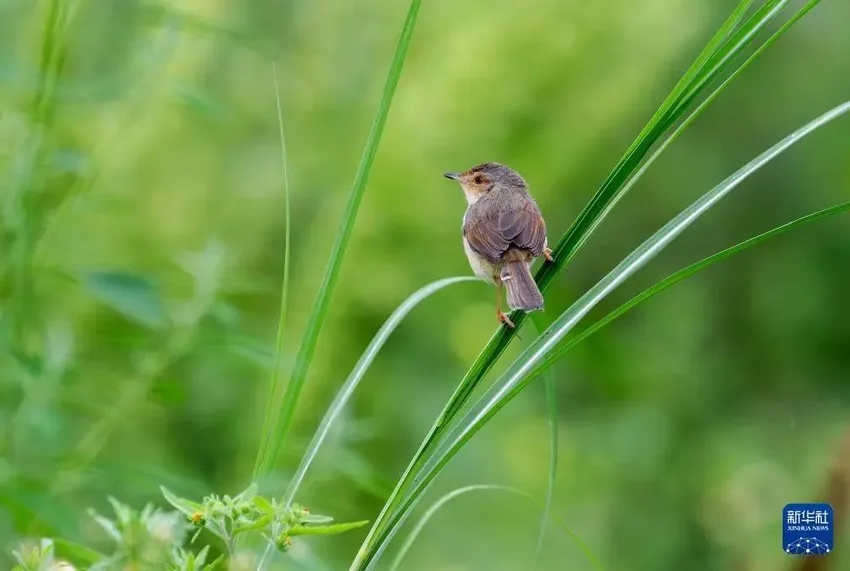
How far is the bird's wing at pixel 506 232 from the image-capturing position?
5.34ft

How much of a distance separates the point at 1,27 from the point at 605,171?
5.76ft

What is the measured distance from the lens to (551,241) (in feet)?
9.33

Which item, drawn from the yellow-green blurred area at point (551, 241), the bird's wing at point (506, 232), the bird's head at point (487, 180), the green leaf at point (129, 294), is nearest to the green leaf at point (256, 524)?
the green leaf at point (129, 294)

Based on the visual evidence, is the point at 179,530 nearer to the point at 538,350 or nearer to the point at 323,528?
the point at 323,528

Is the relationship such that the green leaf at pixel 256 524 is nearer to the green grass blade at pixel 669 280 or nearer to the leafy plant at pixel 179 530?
the leafy plant at pixel 179 530

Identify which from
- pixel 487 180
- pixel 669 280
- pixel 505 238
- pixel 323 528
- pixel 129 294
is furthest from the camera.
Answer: pixel 487 180

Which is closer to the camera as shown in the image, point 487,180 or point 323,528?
point 323,528

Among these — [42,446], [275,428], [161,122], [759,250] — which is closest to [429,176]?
[161,122]

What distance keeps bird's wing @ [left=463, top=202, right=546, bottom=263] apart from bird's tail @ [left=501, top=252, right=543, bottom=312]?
0.08ft

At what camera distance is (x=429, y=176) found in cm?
309

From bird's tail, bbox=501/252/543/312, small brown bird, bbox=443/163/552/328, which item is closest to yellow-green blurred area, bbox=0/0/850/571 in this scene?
small brown bird, bbox=443/163/552/328

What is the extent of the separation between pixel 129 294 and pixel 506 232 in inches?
23.4

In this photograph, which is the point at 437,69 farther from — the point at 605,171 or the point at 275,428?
the point at 275,428

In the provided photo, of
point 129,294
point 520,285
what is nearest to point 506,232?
point 520,285
